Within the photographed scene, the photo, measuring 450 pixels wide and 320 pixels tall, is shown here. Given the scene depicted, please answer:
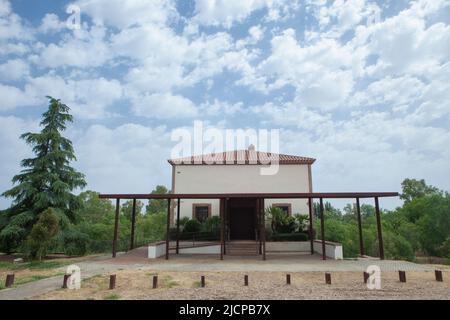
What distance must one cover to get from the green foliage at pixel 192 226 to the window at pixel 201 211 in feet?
5.07

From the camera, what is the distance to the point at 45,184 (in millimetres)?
17703

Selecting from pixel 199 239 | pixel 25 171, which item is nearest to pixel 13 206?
pixel 25 171

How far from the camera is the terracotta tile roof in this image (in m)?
22.1

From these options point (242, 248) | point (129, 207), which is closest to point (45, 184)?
point (242, 248)

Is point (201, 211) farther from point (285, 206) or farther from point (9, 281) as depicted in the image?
point (9, 281)

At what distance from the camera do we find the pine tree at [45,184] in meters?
16.7

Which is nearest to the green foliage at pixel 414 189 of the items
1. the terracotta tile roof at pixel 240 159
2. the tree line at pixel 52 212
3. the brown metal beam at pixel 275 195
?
the tree line at pixel 52 212

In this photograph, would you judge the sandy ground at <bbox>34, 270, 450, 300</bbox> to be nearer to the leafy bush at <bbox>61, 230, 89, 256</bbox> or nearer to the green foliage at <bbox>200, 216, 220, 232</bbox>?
the leafy bush at <bbox>61, 230, 89, 256</bbox>

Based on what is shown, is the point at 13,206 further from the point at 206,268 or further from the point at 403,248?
the point at 403,248

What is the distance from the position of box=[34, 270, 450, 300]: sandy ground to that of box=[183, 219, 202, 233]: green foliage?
9492mm

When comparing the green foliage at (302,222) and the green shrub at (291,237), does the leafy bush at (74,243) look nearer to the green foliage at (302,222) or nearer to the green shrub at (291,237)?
the green shrub at (291,237)

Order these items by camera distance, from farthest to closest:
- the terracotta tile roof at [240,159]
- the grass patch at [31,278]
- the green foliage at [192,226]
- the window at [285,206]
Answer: the terracotta tile roof at [240,159]
the window at [285,206]
the green foliage at [192,226]
the grass patch at [31,278]

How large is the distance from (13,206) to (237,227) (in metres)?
13.0
